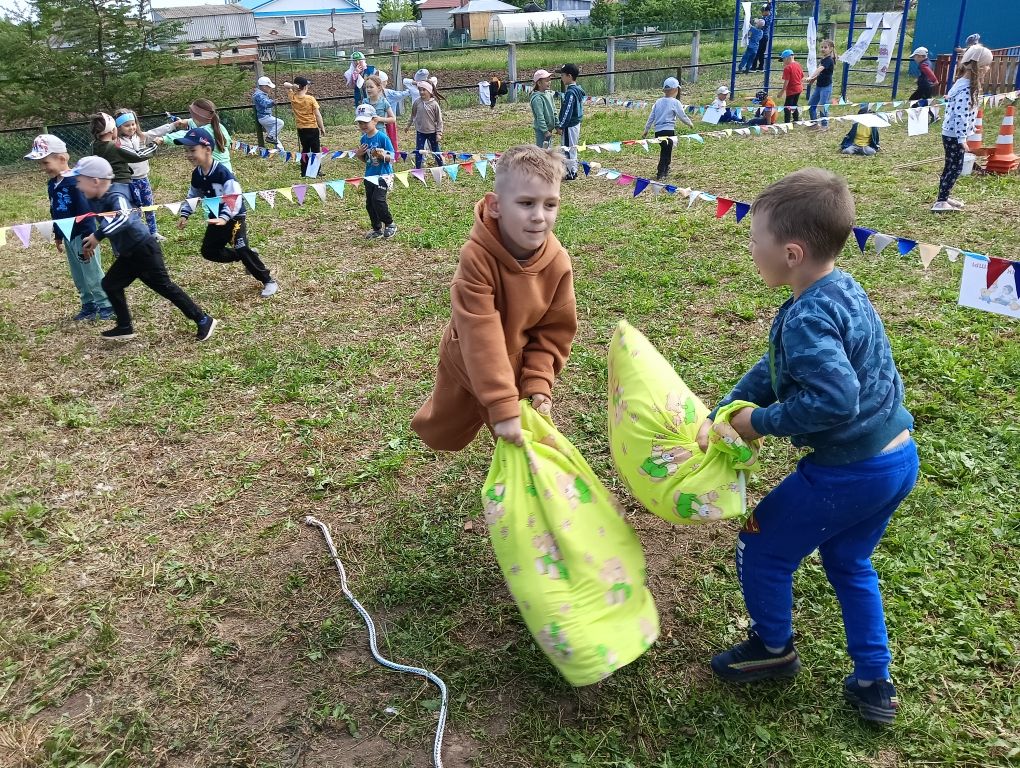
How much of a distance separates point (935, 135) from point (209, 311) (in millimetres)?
13298

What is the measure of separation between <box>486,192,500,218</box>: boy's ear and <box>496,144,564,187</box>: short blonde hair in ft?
0.17

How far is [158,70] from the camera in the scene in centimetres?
1669

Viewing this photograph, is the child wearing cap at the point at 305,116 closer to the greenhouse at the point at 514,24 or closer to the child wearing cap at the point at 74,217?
the child wearing cap at the point at 74,217

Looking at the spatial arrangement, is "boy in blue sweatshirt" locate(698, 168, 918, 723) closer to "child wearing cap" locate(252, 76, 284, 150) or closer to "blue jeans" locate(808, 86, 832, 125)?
"blue jeans" locate(808, 86, 832, 125)

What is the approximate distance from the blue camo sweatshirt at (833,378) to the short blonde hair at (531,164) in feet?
3.09

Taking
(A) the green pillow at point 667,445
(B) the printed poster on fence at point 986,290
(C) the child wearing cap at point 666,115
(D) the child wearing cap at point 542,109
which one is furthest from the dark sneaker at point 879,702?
(D) the child wearing cap at point 542,109

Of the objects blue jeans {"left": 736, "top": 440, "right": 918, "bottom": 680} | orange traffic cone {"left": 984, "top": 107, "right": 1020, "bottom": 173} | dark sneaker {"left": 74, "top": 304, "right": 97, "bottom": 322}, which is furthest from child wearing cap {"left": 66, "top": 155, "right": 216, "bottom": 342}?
orange traffic cone {"left": 984, "top": 107, "right": 1020, "bottom": 173}

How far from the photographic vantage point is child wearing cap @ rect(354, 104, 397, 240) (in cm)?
870

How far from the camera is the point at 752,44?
74.1 ft

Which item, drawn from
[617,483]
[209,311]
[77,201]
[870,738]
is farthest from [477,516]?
[77,201]

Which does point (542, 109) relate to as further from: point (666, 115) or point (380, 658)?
point (380, 658)

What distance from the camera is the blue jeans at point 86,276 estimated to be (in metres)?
6.75

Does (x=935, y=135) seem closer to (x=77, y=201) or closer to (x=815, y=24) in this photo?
(x=815, y=24)

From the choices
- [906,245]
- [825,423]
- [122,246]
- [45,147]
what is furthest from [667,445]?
[45,147]
